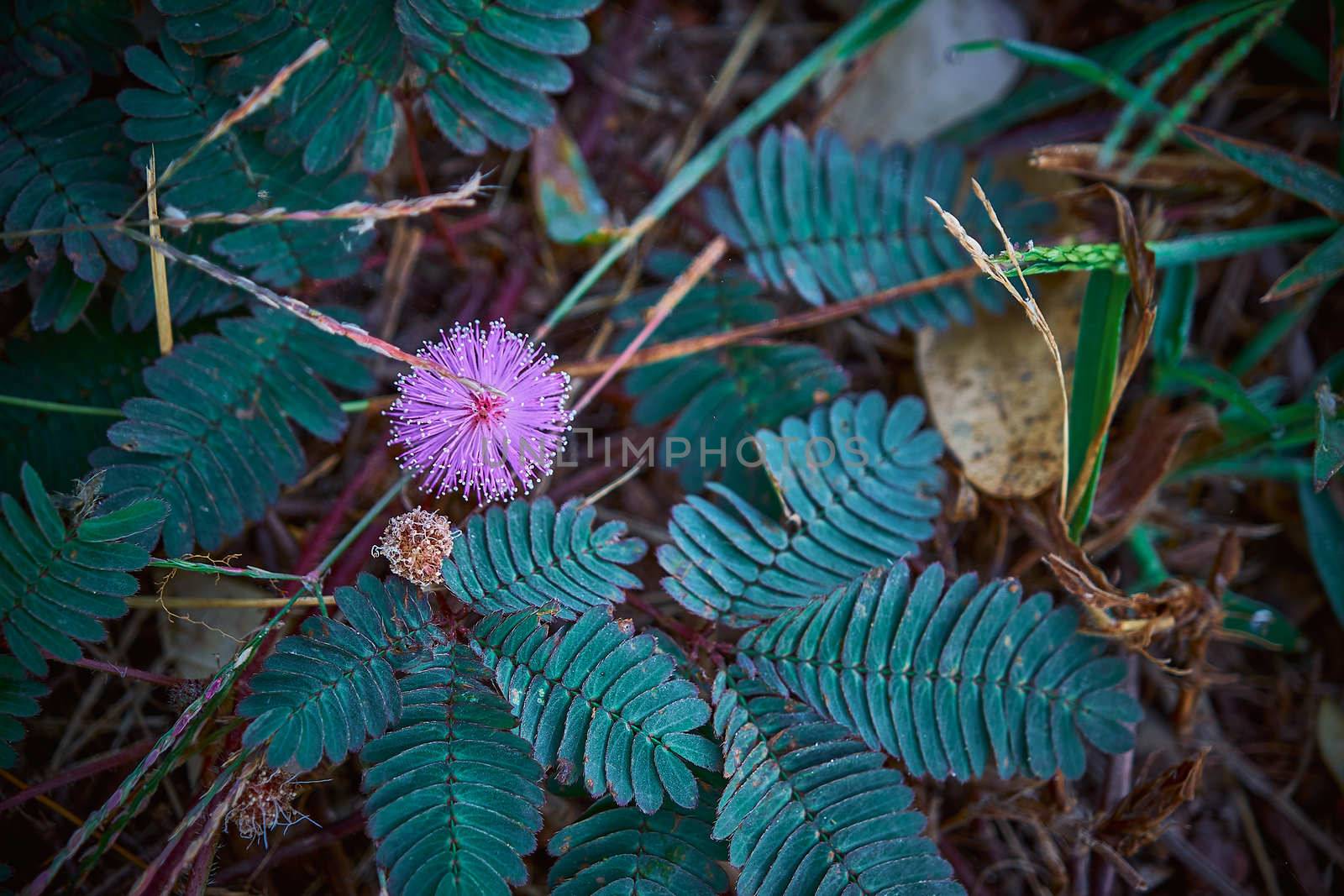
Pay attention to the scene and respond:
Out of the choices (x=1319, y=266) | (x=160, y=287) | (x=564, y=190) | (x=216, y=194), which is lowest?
(x=1319, y=266)

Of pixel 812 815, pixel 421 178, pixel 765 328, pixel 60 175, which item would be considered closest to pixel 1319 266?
pixel 765 328

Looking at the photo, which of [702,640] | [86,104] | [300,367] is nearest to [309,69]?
[86,104]

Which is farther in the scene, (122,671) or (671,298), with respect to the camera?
(671,298)

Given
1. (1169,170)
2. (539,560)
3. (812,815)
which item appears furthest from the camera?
(1169,170)

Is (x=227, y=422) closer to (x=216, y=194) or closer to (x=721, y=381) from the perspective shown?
(x=216, y=194)

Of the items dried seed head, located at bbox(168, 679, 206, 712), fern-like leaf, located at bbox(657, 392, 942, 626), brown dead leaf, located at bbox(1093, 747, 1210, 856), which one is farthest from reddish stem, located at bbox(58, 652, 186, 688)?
brown dead leaf, located at bbox(1093, 747, 1210, 856)

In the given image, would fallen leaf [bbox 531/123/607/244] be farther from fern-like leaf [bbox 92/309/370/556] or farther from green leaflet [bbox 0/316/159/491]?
green leaflet [bbox 0/316/159/491]

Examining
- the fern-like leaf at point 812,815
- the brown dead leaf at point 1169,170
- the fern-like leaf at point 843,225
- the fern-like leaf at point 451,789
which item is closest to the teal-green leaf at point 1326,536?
the brown dead leaf at point 1169,170

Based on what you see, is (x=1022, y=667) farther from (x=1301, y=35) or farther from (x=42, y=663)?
(x=1301, y=35)
